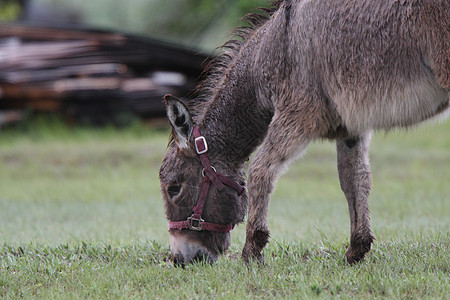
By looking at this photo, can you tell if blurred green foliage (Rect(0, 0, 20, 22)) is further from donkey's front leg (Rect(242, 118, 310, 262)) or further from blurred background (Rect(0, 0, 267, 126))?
donkey's front leg (Rect(242, 118, 310, 262))

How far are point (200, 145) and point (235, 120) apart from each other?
0.40 meters

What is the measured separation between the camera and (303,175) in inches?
523

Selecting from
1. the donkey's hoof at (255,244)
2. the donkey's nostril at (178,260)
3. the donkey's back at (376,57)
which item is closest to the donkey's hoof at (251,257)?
the donkey's hoof at (255,244)

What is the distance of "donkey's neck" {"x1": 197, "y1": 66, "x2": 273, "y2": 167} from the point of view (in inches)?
203

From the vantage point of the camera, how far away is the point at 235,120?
5.20 m

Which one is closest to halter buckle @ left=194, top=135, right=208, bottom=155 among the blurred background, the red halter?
the red halter

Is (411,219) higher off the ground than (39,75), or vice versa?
(39,75)

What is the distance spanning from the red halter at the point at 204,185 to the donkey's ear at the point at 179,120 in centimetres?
8

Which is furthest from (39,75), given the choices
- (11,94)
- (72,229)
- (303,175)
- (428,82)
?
(428,82)

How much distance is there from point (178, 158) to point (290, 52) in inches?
53.2

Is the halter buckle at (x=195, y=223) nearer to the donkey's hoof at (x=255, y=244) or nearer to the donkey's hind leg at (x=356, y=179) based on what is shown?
the donkey's hoof at (x=255, y=244)

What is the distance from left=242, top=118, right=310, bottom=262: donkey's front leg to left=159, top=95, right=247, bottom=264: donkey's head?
1.30ft

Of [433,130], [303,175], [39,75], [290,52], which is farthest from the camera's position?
[433,130]

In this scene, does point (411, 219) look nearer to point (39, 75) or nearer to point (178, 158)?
point (178, 158)
